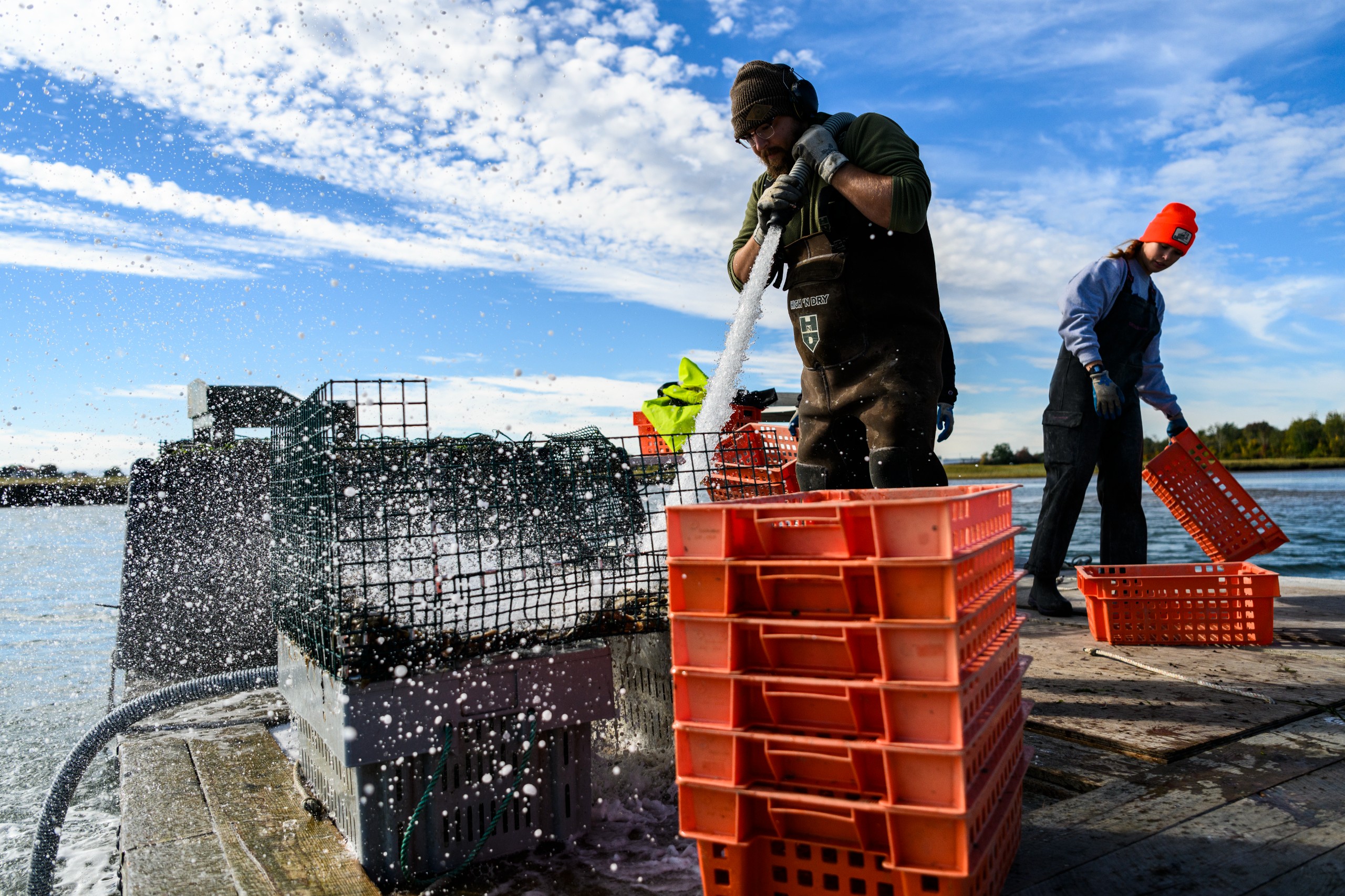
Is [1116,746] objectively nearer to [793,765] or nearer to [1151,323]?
A: [793,765]

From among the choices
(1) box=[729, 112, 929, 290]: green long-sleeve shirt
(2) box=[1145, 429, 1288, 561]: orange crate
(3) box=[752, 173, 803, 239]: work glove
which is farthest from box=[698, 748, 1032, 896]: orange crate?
(2) box=[1145, 429, 1288, 561]: orange crate

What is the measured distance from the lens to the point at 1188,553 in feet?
37.5

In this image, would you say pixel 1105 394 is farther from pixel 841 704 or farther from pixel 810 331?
pixel 841 704

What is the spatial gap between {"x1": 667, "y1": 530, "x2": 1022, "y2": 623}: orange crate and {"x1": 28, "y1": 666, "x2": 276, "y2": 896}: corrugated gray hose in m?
2.27

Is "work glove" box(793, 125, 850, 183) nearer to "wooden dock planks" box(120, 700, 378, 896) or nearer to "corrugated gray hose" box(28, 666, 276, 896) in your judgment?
"wooden dock planks" box(120, 700, 378, 896)

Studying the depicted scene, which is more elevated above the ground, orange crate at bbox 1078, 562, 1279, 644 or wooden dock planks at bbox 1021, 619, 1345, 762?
orange crate at bbox 1078, 562, 1279, 644

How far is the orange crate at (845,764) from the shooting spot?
1239 mm

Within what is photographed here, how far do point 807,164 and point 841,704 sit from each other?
2012 millimetres

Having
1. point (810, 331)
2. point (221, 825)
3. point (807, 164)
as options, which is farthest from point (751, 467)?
point (221, 825)

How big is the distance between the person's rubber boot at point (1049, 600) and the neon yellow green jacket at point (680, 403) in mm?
2621

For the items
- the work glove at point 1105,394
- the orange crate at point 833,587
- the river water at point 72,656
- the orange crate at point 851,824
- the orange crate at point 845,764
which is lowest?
the river water at point 72,656

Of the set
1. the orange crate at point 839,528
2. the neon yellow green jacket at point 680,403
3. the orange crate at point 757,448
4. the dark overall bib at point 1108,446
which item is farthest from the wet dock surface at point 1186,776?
the neon yellow green jacket at point 680,403

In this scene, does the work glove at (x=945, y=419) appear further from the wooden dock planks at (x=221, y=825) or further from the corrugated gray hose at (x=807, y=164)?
the wooden dock planks at (x=221, y=825)

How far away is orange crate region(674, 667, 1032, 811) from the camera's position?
4.07 ft
